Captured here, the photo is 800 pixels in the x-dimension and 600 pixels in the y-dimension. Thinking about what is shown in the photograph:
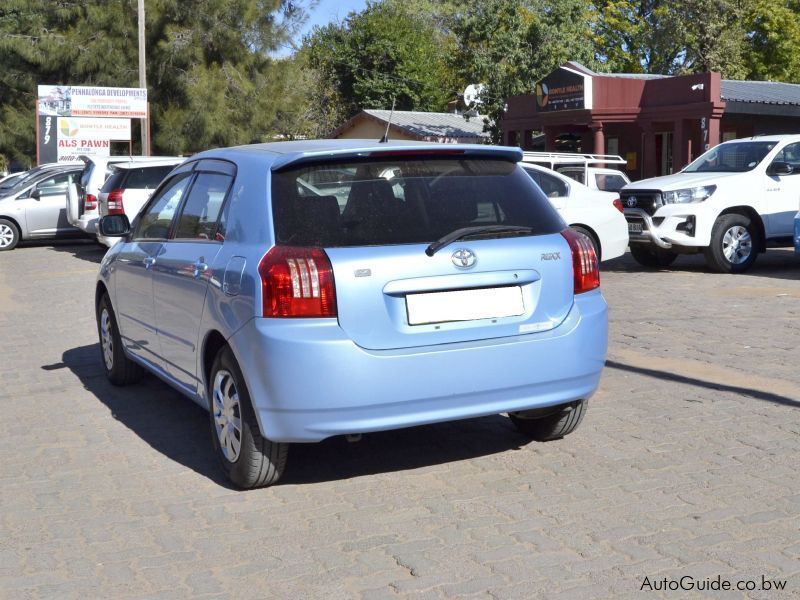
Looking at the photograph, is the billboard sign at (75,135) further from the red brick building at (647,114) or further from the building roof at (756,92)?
the building roof at (756,92)

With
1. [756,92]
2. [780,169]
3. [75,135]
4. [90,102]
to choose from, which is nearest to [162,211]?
[780,169]

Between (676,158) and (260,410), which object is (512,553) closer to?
(260,410)

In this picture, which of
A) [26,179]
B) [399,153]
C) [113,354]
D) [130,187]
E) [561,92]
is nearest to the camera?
[399,153]

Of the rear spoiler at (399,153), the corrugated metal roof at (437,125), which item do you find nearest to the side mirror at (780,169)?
the rear spoiler at (399,153)

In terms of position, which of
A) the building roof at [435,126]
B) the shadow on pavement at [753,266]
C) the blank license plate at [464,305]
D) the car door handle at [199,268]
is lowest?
the shadow on pavement at [753,266]

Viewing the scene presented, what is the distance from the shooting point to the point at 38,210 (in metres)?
21.8

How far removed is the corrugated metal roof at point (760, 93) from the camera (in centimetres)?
3011

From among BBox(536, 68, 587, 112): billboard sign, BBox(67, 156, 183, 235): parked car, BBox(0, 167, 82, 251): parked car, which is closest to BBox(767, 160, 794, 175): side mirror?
BBox(67, 156, 183, 235): parked car

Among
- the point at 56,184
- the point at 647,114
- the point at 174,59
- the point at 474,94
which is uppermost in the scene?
the point at 174,59

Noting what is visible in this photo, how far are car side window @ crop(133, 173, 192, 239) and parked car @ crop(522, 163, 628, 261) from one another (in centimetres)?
761

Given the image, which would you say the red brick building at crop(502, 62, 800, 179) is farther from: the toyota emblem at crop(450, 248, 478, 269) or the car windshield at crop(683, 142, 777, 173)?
the toyota emblem at crop(450, 248, 478, 269)

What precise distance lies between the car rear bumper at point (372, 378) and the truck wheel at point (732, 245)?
31.0ft

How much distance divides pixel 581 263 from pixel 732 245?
9.38m

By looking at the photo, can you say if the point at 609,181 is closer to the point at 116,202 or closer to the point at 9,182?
the point at 116,202
